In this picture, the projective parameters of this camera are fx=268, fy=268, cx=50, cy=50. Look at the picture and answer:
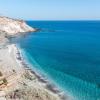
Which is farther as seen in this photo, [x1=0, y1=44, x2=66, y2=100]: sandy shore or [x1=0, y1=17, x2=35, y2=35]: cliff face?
[x1=0, y1=17, x2=35, y2=35]: cliff face

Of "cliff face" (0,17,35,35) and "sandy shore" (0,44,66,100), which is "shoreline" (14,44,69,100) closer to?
"sandy shore" (0,44,66,100)

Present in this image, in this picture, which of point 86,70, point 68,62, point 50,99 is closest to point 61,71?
point 86,70

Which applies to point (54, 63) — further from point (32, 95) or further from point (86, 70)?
point (32, 95)

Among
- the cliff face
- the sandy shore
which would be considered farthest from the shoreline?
the cliff face

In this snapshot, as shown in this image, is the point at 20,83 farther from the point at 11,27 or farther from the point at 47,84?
the point at 11,27

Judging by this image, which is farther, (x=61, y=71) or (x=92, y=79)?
(x=61, y=71)

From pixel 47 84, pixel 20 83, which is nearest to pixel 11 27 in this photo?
pixel 47 84

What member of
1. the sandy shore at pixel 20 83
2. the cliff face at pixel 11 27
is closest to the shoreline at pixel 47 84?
the sandy shore at pixel 20 83

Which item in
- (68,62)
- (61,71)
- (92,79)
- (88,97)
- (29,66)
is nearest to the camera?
(88,97)
